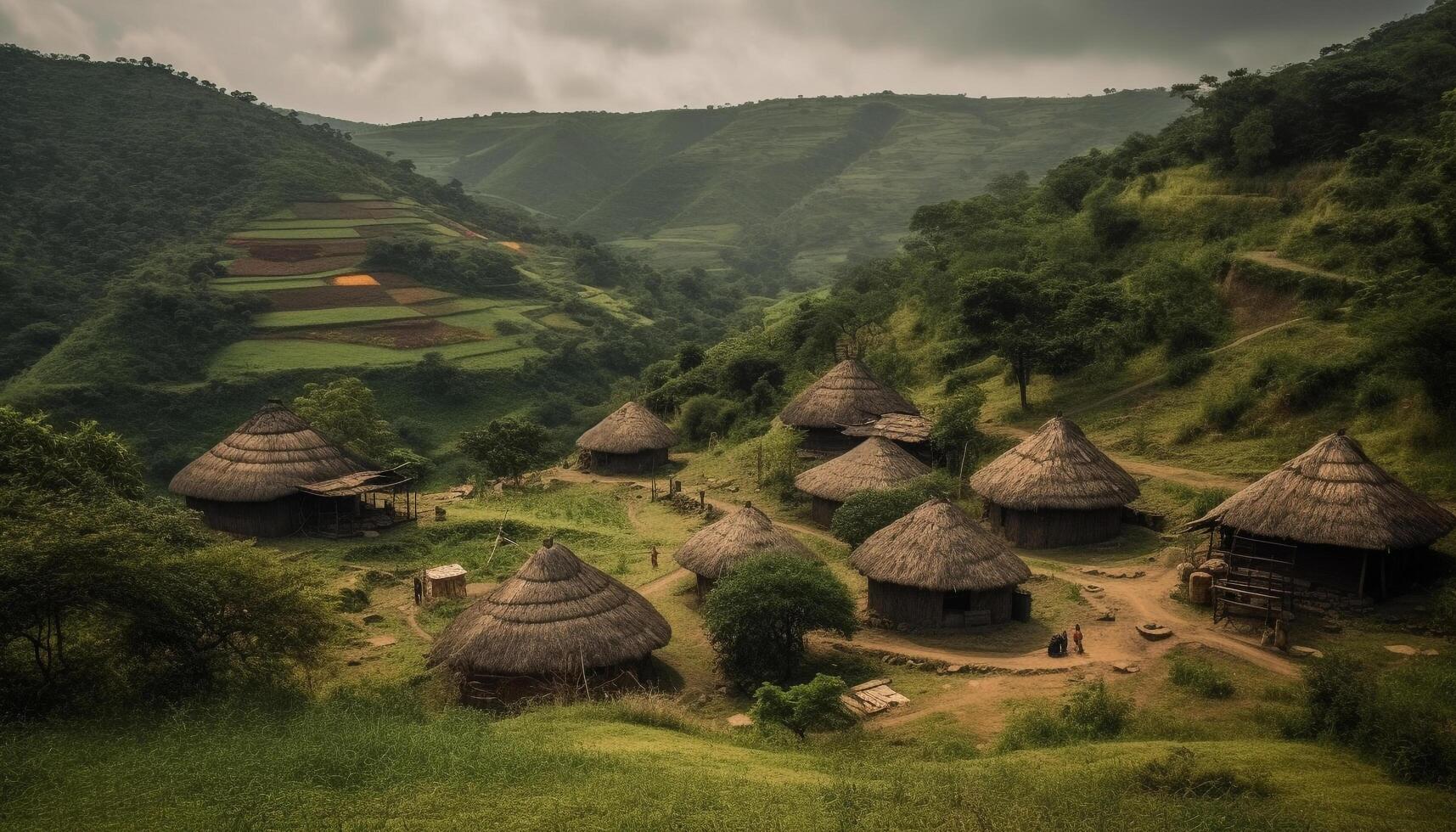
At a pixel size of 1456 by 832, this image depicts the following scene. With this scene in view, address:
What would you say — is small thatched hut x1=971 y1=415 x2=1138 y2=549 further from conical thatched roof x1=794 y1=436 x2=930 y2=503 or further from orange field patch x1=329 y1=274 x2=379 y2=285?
orange field patch x1=329 y1=274 x2=379 y2=285

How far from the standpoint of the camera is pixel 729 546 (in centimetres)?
2500

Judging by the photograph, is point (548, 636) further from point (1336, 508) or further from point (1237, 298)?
point (1237, 298)

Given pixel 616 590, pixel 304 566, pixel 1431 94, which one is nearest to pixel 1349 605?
pixel 616 590

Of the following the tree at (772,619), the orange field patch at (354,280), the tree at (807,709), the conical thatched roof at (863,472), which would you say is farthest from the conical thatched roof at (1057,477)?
the orange field patch at (354,280)

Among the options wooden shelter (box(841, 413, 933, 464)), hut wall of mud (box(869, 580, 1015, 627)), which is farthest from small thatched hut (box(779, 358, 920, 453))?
hut wall of mud (box(869, 580, 1015, 627))

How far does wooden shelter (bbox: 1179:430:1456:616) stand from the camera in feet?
64.9

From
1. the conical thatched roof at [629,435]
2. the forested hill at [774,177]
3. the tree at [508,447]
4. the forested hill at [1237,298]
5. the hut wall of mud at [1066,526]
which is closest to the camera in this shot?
the forested hill at [1237,298]

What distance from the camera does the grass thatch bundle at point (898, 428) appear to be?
3456cm

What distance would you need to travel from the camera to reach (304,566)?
17609mm

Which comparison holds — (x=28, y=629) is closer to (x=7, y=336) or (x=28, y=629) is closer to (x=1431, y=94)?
(x=1431, y=94)

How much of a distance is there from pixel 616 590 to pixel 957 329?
2542 centimetres

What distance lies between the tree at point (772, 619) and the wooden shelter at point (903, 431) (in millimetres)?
14490

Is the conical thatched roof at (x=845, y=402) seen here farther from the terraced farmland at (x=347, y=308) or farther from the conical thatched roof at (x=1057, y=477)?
the terraced farmland at (x=347, y=308)

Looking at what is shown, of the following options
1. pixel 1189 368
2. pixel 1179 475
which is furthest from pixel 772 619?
pixel 1189 368
